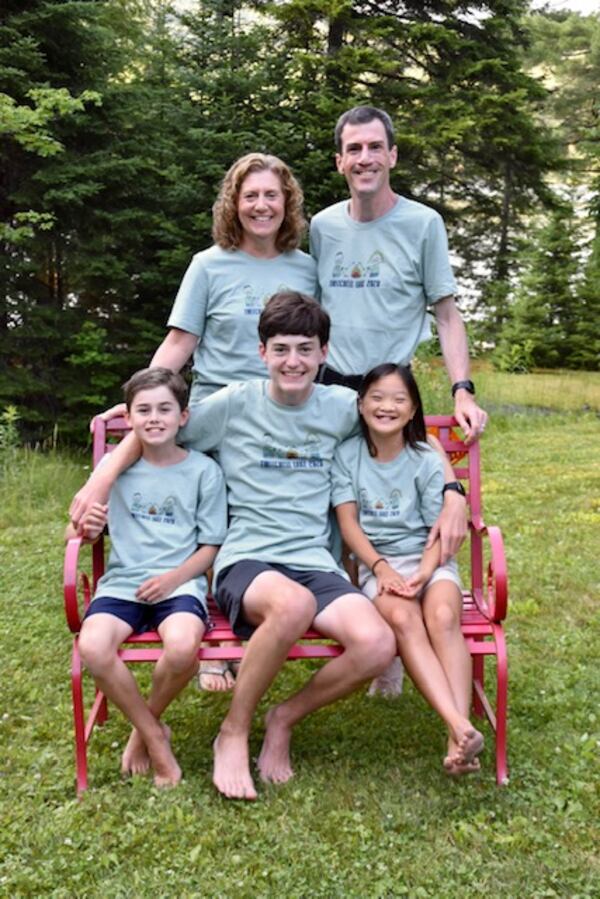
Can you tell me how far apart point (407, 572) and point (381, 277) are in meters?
1.07

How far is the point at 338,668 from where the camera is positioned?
2.92 m

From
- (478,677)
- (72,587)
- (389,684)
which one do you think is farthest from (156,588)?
(478,677)

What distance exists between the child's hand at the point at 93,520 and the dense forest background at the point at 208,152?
626 centimetres

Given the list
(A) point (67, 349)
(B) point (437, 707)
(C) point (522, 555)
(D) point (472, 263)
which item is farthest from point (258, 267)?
(D) point (472, 263)

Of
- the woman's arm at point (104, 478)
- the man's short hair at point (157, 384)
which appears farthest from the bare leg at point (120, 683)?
the man's short hair at point (157, 384)

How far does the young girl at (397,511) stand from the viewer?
2.98 metres

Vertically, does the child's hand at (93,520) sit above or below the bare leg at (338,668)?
above

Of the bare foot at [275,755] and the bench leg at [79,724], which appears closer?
the bench leg at [79,724]

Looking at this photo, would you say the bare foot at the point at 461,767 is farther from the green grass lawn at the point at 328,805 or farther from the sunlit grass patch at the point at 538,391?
the sunlit grass patch at the point at 538,391

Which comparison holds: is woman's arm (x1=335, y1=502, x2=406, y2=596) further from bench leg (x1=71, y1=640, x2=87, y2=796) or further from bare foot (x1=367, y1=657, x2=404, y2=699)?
bench leg (x1=71, y1=640, x2=87, y2=796)

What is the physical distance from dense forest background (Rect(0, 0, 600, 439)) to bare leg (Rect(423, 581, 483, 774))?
6.81m

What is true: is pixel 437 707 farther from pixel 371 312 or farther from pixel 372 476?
pixel 371 312

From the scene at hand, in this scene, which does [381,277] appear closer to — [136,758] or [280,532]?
[280,532]

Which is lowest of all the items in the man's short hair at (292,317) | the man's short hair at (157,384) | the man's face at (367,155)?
the man's short hair at (157,384)
